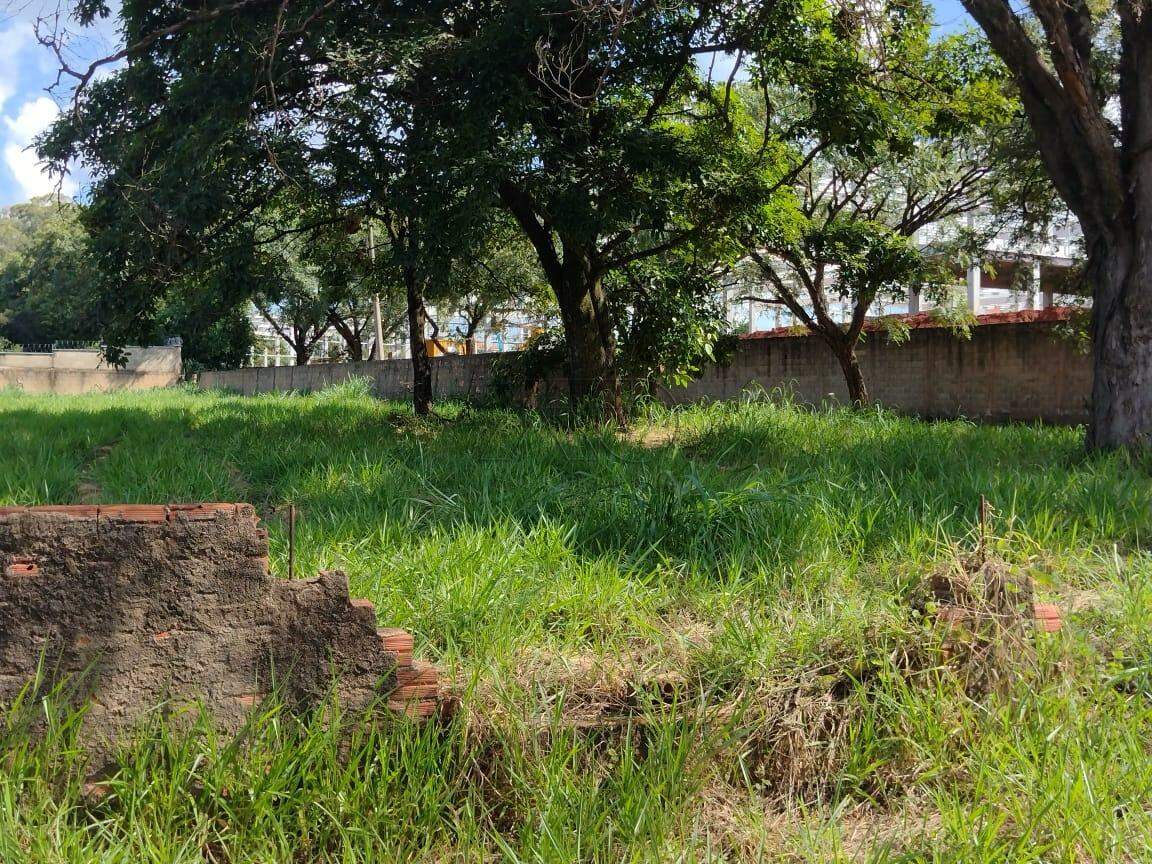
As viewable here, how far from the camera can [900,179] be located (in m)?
15.2

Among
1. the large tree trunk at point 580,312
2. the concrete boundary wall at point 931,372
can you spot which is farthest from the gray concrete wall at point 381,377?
the large tree trunk at point 580,312

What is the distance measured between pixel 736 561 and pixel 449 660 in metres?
1.47

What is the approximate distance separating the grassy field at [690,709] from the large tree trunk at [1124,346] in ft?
6.84

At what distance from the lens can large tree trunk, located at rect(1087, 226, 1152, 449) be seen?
687cm

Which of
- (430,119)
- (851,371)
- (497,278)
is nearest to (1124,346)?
(430,119)

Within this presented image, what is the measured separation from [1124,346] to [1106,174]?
1.38 m

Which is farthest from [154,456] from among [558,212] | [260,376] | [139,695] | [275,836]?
[260,376]

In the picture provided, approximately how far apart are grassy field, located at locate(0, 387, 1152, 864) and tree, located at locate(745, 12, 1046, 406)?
5174mm

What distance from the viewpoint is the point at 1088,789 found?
255cm

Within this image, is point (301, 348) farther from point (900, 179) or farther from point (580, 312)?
point (580, 312)

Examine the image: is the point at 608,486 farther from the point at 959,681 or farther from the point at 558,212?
the point at 558,212

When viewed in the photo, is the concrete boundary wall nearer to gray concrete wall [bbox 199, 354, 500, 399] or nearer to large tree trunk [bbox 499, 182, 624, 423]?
gray concrete wall [bbox 199, 354, 500, 399]

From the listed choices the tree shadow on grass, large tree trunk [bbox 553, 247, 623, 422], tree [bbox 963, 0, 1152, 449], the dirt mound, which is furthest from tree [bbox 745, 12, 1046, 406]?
the dirt mound

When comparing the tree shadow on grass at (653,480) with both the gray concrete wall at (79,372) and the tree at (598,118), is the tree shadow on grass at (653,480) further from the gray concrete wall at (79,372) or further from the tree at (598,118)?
the gray concrete wall at (79,372)
